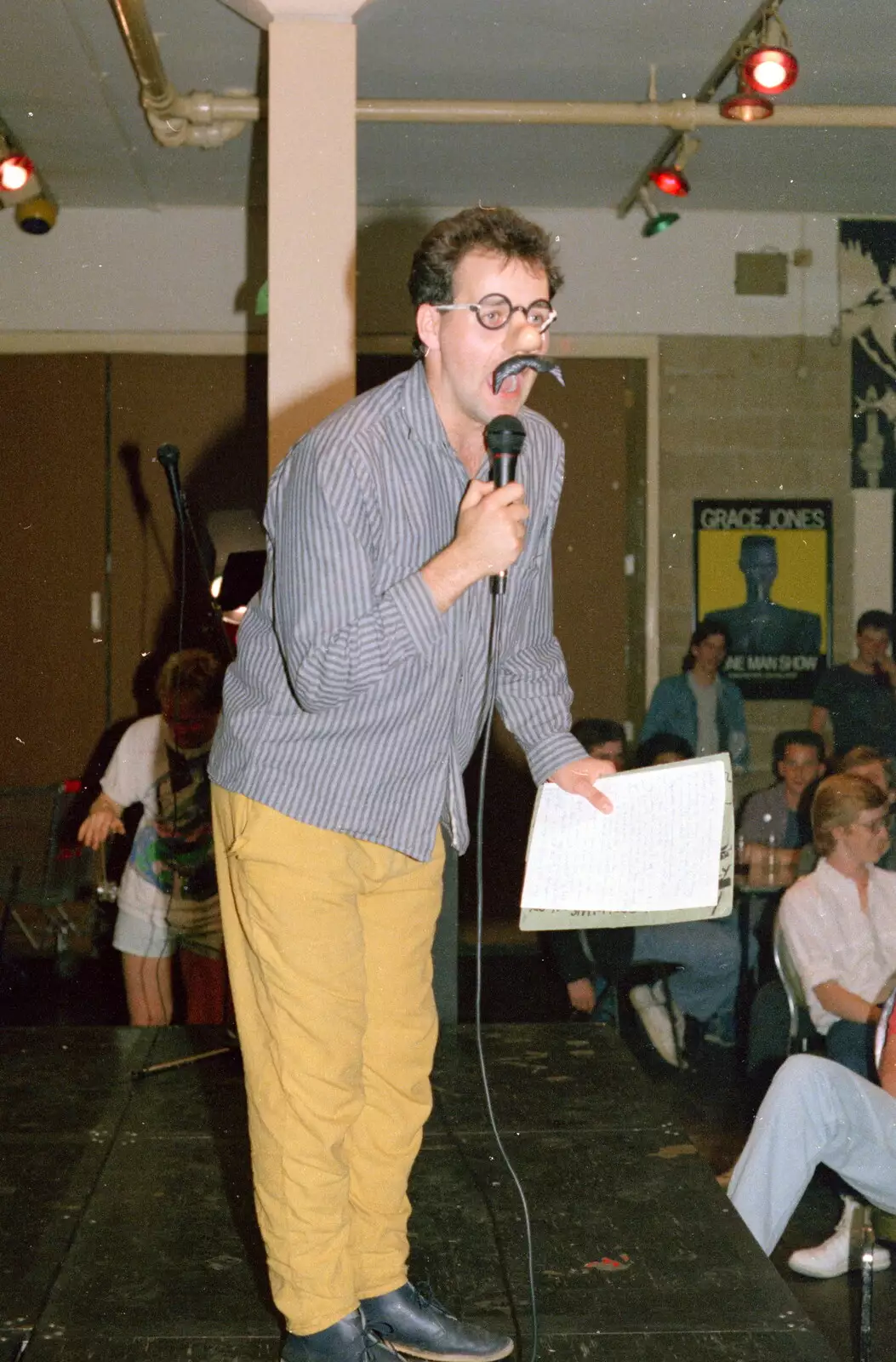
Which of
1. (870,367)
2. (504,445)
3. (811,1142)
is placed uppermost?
(870,367)

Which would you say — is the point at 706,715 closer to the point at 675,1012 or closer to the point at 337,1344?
the point at 675,1012

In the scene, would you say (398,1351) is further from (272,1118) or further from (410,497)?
(410,497)

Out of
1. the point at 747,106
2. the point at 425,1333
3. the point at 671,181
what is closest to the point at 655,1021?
the point at 425,1333

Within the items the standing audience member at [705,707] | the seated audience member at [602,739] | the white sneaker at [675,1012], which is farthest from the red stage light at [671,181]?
the white sneaker at [675,1012]

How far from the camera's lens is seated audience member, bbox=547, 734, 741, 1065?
4219 millimetres

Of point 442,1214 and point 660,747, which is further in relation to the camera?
point 660,747

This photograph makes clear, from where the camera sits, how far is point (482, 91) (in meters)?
4.80

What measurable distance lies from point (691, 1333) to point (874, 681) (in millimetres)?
4388

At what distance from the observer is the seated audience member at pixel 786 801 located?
500 centimetres

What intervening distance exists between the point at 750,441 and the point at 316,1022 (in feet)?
16.5

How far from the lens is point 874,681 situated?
19.5 ft

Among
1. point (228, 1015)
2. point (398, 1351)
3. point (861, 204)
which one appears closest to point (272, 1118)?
point (398, 1351)

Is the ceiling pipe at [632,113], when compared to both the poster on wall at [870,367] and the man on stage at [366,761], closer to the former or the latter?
the poster on wall at [870,367]

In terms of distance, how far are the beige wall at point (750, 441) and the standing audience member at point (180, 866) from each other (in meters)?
2.88
